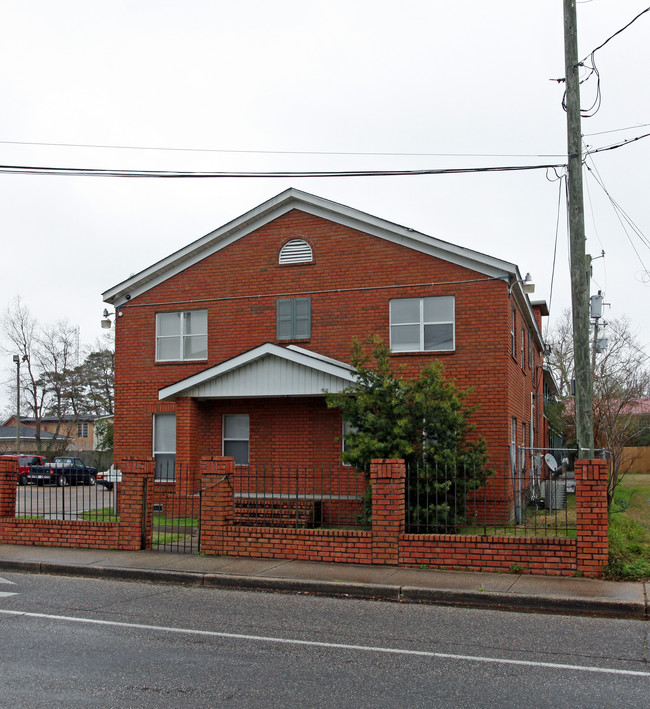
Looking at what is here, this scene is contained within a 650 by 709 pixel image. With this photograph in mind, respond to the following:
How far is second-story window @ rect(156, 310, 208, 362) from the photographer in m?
19.7

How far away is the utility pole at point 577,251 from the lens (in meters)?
11.0

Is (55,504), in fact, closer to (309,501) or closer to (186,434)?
(186,434)

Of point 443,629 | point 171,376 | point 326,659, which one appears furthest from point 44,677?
point 171,376

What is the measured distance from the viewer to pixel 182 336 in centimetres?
1980

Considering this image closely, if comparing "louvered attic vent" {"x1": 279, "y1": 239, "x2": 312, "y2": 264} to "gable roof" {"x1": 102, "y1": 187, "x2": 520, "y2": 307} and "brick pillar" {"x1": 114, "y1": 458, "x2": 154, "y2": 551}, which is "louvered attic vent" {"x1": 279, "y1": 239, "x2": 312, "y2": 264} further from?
"brick pillar" {"x1": 114, "y1": 458, "x2": 154, "y2": 551}

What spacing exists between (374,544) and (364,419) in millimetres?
3425

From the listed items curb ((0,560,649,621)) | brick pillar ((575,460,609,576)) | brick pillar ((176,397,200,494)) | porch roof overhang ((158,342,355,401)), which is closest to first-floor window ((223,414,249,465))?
brick pillar ((176,397,200,494))

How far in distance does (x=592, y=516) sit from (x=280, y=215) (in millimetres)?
11637

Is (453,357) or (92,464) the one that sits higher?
(453,357)

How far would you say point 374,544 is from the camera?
11.0 m

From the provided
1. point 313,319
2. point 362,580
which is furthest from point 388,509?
point 313,319

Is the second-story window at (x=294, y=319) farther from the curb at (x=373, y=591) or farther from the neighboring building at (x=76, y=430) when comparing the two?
the neighboring building at (x=76, y=430)

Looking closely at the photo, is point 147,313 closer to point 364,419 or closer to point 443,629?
point 364,419

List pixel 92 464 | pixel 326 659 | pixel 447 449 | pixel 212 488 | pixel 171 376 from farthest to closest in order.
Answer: pixel 92 464
pixel 171 376
pixel 447 449
pixel 212 488
pixel 326 659
